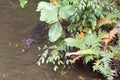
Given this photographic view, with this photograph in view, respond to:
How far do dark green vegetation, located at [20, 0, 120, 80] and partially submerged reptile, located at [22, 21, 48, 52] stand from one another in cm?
40

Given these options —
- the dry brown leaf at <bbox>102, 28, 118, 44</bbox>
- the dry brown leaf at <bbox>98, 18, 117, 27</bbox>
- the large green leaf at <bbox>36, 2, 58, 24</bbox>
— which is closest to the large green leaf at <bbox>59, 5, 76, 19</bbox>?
the large green leaf at <bbox>36, 2, 58, 24</bbox>

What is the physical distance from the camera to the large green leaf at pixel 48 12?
479cm

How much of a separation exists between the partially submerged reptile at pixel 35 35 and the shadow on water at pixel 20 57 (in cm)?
8

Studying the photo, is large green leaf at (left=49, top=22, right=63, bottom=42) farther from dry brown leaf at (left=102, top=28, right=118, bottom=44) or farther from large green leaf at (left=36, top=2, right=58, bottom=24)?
dry brown leaf at (left=102, top=28, right=118, bottom=44)

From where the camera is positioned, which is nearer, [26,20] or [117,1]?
[117,1]

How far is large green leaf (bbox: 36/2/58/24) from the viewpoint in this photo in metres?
4.79

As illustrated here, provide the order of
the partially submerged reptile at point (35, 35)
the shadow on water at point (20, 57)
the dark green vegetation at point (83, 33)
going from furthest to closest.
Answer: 1. the partially submerged reptile at point (35, 35)
2. the shadow on water at point (20, 57)
3. the dark green vegetation at point (83, 33)

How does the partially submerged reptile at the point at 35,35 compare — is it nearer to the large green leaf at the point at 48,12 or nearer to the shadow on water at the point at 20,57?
the shadow on water at the point at 20,57

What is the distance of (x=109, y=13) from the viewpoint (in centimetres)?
496

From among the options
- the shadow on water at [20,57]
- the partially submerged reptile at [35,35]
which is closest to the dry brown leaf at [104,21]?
the shadow on water at [20,57]

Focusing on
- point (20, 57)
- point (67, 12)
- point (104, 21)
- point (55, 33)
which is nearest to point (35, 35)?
point (20, 57)

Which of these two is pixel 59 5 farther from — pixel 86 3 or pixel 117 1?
pixel 117 1

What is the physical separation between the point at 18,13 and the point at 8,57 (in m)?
1.38

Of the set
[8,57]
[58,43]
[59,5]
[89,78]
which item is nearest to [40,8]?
[59,5]
